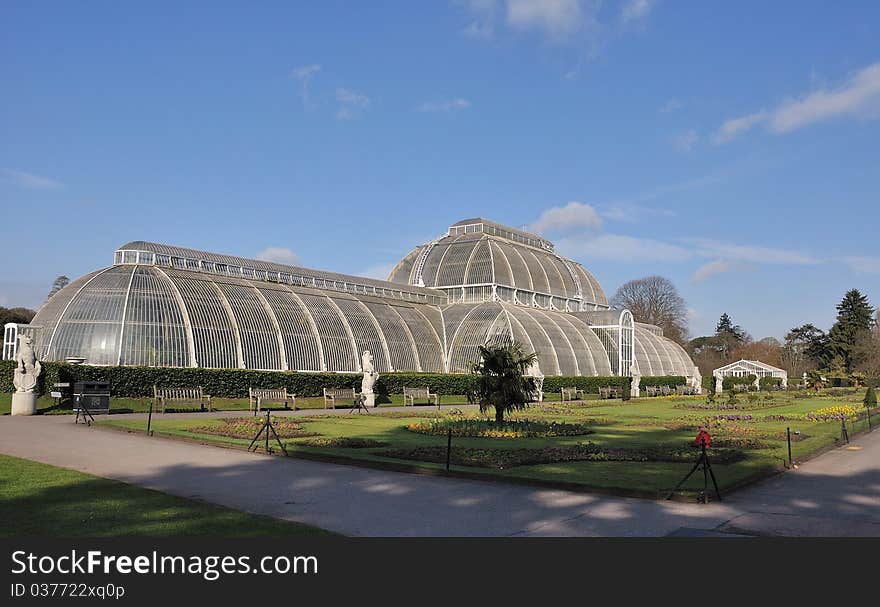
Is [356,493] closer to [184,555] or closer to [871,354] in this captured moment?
[184,555]

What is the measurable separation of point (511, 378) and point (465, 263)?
48986mm

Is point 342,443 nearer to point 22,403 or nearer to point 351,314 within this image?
point 22,403

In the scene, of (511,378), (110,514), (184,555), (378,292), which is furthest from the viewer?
(378,292)

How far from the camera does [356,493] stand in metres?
13.3

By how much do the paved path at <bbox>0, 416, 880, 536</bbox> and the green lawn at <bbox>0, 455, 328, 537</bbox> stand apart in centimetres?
70

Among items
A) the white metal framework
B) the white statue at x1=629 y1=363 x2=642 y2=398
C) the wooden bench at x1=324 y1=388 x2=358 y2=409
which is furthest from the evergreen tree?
the wooden bench at x1=324 y1=388 x2=358 y2=409

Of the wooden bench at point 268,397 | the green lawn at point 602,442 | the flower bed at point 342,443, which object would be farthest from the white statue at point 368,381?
the flower bed at point 342,443

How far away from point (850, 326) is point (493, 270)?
7080 centimetres

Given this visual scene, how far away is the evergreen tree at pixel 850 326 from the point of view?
4328 inches

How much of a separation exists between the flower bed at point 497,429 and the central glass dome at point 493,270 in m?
42.9

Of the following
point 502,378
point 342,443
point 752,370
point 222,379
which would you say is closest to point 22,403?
point 222,379

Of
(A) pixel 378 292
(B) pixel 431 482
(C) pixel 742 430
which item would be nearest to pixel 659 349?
(A) pixel 378 292

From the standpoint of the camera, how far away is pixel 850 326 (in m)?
112

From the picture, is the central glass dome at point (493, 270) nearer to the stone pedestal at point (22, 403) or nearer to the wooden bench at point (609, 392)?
the wooden bench at point (609, 392)
